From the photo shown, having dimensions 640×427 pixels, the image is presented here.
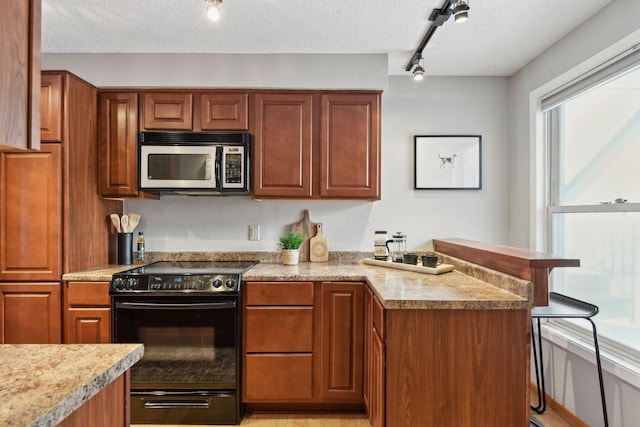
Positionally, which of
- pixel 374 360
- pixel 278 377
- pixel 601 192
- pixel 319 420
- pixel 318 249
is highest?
pixel 601 192

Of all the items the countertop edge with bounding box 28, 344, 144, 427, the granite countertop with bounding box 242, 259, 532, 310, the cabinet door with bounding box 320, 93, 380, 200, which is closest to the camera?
the countertop edge with bounding box 28, 344, 144, 427

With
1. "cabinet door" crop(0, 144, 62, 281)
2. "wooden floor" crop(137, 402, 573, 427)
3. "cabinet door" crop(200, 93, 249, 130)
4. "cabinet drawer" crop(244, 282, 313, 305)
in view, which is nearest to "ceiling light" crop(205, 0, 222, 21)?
"cabinet door" crop(200, 93, 249, 130)

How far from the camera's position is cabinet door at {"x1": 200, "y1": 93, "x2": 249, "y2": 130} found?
8.72 ft

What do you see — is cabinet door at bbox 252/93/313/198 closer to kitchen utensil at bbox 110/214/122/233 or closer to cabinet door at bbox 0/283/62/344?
kitchen utensil at bbox 110/214/122/233

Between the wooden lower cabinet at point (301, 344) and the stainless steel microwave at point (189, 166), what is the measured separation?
778 mm

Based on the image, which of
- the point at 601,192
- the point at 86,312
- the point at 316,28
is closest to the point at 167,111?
the point at 316,28

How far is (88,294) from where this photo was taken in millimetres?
2299

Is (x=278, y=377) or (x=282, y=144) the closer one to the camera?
(x=278, y=377)

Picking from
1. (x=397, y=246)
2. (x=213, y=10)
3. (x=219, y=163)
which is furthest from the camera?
(x=397, y=246)

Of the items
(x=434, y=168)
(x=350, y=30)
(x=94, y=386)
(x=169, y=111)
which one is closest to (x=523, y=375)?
(x=94, y=386)

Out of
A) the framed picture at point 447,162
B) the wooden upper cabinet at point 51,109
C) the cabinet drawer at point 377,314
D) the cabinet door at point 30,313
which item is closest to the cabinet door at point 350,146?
the framed picture at point 447,162

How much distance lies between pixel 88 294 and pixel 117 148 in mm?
1024

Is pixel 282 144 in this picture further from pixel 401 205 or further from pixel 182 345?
pixel 182 345

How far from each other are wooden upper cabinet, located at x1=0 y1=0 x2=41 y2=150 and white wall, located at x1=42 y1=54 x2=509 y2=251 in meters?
2.20
